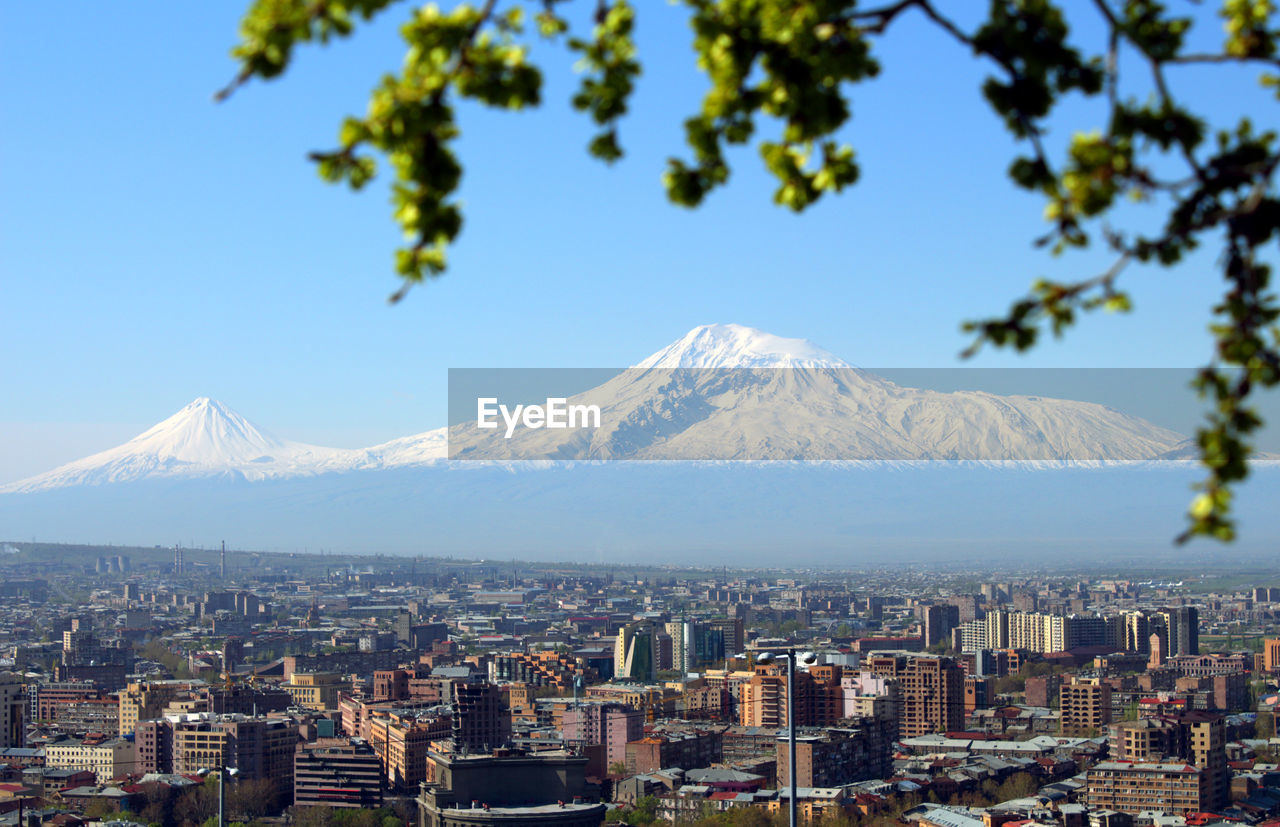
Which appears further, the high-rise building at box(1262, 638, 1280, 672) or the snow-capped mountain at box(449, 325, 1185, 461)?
the snow-capped mountain at box(449, 325, 1185, 461)

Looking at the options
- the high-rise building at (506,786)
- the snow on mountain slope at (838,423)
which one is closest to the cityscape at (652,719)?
the high-rise building at (506,786)

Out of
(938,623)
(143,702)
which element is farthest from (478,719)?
(938,623)

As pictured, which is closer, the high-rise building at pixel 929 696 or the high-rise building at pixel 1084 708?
the high-rise building at pixel 1084 708

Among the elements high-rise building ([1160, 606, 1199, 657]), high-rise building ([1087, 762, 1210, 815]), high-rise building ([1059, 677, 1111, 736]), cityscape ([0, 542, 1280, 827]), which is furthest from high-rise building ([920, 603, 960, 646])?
high-rise building ([1087, 762, 1210, 815])

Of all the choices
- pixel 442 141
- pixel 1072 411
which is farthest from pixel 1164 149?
pixel 1072 411

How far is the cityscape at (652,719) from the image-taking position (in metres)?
24.5

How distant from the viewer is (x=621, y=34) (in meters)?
2.57

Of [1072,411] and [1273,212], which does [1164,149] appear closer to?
[1273,212]

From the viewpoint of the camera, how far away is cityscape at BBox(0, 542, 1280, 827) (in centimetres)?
2448

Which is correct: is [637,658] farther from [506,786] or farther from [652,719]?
[506,786]

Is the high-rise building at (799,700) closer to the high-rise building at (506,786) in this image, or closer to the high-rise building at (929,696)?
the high-rise building at (929,696)

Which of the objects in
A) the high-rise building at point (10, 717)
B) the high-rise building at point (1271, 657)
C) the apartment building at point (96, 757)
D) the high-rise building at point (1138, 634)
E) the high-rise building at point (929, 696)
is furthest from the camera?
the high-rise building at point (1138, 634)

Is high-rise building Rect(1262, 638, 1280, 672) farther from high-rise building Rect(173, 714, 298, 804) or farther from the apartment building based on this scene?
the apartment building

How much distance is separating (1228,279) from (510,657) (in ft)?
149
